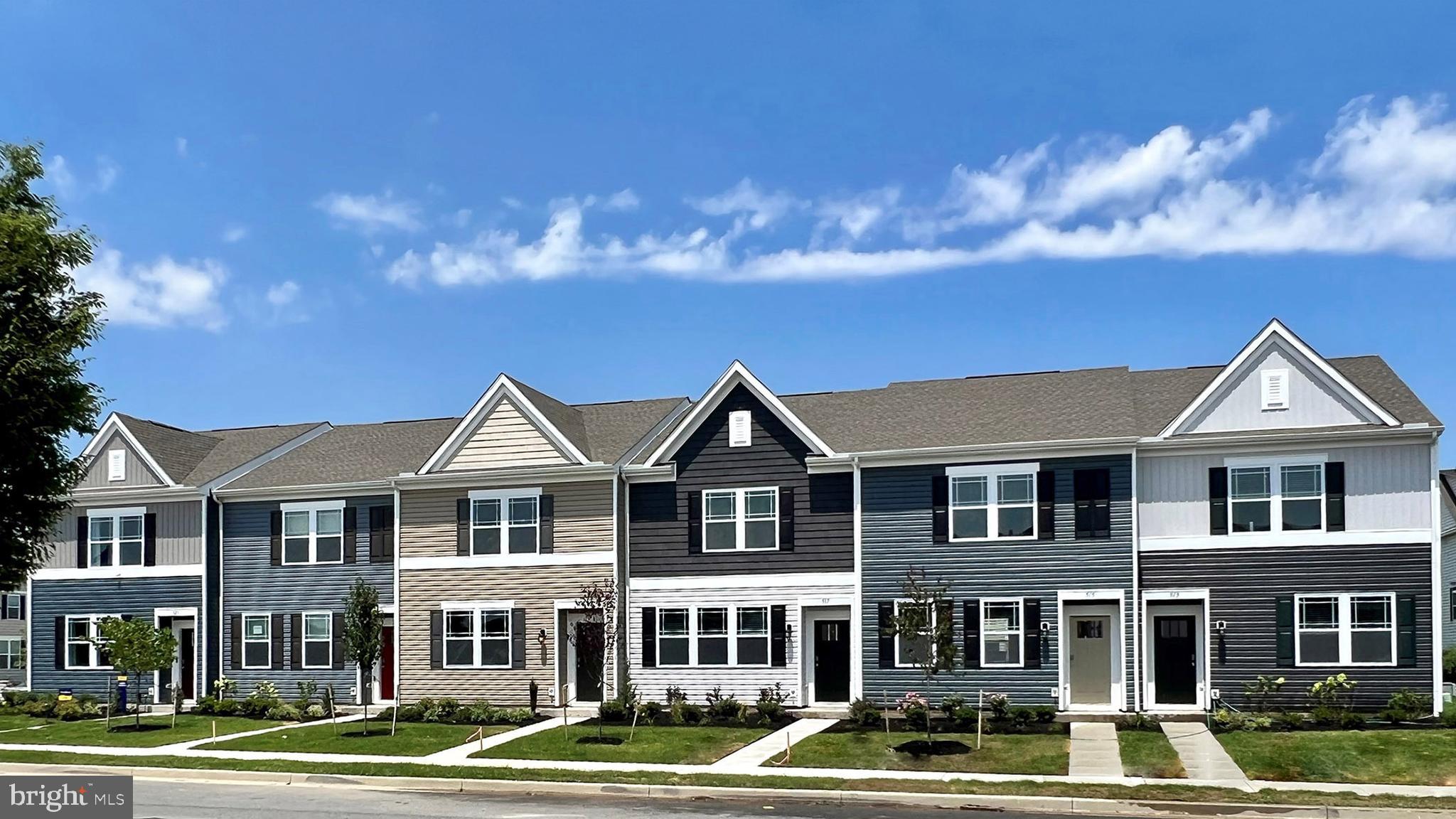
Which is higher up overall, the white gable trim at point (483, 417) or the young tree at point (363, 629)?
the white gable trim at point (483, 417)

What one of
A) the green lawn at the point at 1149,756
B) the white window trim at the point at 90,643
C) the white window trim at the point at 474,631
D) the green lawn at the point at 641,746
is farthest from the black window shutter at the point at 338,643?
the green lawn at the point at 1149,756

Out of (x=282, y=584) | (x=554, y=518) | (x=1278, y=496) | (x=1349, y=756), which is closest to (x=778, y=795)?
(x=1349, y=756)

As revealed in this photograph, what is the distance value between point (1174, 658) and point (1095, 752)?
7.42 m

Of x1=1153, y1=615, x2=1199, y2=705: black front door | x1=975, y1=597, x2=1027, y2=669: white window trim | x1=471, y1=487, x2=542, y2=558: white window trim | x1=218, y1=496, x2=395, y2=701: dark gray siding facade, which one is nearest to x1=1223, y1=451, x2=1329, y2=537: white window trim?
x1=1153, y1=615, x2=1199, y2=705: black front door

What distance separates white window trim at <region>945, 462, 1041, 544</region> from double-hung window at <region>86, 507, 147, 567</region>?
23.5 meters

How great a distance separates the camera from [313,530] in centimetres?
3959

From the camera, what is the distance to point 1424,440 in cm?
3064

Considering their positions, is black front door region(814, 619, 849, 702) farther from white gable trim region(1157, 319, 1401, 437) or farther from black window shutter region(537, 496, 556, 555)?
white gable trim region(1157, 319, 1401, 437)

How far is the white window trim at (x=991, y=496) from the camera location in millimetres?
33062

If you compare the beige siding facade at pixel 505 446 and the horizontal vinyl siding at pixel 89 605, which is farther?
the horizontal vinyl siding at pixel 89 605

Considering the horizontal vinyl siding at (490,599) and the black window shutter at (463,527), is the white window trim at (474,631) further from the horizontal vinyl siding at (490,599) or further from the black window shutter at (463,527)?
the black window shutter at (463,527)

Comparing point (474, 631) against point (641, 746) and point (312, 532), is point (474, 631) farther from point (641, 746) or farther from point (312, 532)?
point (641, 746)

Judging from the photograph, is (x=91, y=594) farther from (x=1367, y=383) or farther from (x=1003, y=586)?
(x=1367, y=383)

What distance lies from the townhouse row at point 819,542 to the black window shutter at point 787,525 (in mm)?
91
